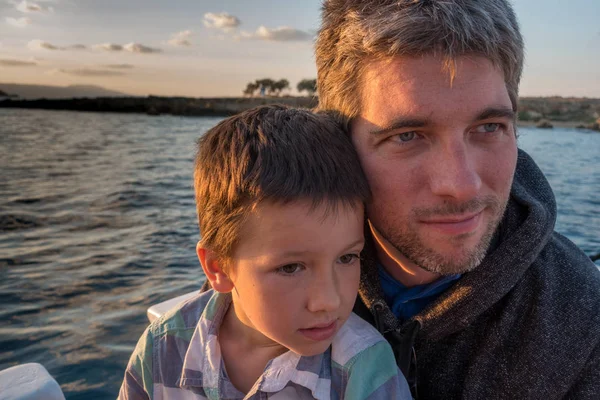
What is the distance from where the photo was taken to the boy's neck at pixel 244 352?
1.88m

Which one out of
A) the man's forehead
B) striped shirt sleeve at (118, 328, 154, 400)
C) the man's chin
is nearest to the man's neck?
the man's chin

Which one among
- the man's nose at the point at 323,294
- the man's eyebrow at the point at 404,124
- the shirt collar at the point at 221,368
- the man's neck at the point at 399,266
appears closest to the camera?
the man's nose at the point at 323,294

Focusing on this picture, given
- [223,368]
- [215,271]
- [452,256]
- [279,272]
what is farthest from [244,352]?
[452,256]

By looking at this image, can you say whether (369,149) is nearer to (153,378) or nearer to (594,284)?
(594,284)

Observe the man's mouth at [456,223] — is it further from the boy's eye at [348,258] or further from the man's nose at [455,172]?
the boy's eye at [348,258]

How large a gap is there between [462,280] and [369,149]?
0.55 metres

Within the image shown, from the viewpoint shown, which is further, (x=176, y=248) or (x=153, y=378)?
(x=176, y=248)

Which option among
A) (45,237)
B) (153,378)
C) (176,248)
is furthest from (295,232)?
(45,237)

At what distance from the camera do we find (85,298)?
20.8 feet

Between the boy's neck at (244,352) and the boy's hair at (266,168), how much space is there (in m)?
0.32

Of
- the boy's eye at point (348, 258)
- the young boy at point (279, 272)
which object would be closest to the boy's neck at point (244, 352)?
the young boy at point (279, 272)

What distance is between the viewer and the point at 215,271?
1.88 metres

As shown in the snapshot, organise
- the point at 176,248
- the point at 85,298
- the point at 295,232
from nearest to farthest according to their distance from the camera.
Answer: the point at 295,232 < the point at 85,298 < the point at 176,248

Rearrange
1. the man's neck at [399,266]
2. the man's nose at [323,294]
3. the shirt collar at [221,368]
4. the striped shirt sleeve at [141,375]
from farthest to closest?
1. the man's neck at [399,266]
2. the striped shirt sleeve at [141,375]
3. the shirt collar at [221,368]
4. the man's nose at [323,294]
